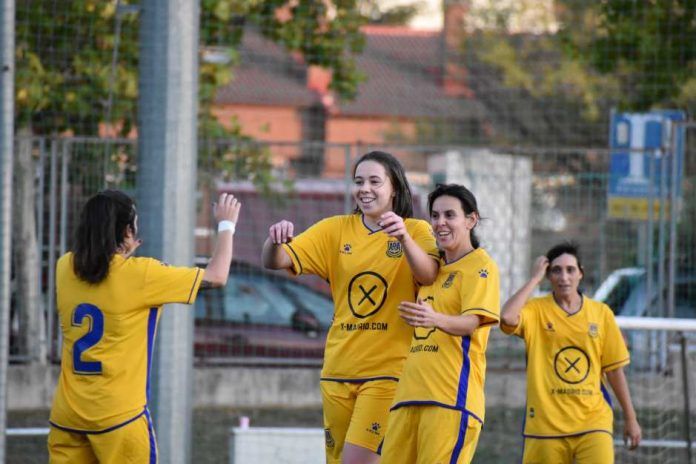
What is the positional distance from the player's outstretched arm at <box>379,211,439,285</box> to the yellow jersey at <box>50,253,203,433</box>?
0.92m

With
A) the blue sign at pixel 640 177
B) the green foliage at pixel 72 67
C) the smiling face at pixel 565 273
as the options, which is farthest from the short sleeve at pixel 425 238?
the green foliage at pixel 72 67

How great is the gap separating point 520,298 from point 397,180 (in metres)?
1.38

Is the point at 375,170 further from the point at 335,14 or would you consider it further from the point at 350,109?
the point at 350,109

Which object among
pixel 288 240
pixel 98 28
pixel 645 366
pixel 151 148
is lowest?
pixel 645 366

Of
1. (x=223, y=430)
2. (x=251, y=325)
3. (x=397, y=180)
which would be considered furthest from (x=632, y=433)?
(x=251, y=325)

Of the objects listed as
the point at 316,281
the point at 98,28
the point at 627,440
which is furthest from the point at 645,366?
the point at 98,28

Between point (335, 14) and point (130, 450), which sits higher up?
point (335, 14)

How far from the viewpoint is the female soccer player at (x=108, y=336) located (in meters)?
5.74

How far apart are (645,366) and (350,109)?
1127 inches

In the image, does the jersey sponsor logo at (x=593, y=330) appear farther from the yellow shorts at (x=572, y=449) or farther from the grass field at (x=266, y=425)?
the grass field at (x=266, y=425)

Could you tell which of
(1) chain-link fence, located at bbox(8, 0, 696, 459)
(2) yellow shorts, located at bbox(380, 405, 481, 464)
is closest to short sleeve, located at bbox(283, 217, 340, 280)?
(2) yellow shorts, located at bbox(380, 405, 481, 464)

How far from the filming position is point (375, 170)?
20.5ft

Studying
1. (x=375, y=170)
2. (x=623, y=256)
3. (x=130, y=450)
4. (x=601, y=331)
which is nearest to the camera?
(x=130, y=450)

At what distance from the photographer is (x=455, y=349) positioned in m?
5.95
